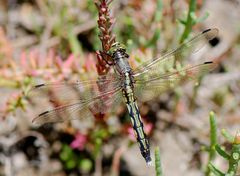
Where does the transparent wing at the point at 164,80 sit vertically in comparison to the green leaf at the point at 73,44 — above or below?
below

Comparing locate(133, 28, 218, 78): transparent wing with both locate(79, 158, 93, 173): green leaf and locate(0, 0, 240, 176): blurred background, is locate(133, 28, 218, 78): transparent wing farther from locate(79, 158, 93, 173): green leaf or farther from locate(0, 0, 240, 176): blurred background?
locate(79, 158, 93, 173): green leaf

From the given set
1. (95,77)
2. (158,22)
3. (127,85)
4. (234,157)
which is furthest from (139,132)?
(158,22)

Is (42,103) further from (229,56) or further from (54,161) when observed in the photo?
(229,56)

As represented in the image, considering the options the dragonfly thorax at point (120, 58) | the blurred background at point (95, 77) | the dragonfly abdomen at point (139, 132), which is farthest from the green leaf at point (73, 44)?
the dragonfly abdomen at point (139, 132)

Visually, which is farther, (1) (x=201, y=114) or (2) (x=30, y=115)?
(1) (x=201, y=114)

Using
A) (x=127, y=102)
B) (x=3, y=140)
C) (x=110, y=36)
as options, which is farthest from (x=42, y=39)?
(x=110, y=36)

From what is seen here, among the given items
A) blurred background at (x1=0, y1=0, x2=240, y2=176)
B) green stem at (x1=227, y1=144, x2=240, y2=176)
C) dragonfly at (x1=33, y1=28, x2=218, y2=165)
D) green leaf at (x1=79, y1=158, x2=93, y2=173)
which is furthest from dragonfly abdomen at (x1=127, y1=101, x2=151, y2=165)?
green leaf at (x1=79, y1=158, x2=93, y2=173)

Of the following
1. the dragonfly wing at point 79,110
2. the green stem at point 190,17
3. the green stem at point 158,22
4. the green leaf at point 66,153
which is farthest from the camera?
the green leaf at point 66,153

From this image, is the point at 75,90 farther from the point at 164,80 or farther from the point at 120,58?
the point at 164,80

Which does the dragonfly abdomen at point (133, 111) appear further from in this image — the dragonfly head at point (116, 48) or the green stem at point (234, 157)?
the green stem at point (234, 157)
